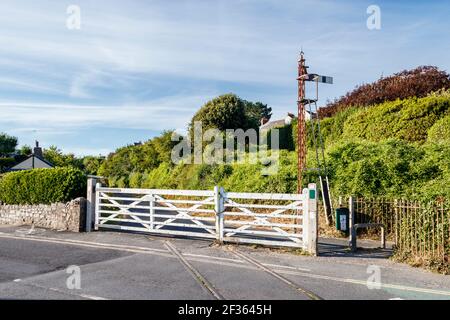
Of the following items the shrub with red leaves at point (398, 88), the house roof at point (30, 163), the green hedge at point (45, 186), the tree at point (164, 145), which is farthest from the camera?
the house roof at point (30, 163)

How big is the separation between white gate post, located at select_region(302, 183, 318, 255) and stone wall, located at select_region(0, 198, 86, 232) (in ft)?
23.4

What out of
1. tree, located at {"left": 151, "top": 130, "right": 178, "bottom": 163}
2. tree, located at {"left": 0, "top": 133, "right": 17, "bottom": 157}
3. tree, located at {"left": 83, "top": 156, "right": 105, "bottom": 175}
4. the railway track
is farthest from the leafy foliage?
tree, located at {"left": 0, "top": 133, "right": 17, "bottom": 157}

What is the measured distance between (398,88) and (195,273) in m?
19.5

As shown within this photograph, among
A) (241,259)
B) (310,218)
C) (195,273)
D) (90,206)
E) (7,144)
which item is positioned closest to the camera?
(195,273)

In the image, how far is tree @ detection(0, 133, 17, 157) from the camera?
6319 centimetres

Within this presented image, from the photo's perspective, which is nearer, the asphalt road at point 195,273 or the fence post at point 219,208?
the asphalt road at point 195,273

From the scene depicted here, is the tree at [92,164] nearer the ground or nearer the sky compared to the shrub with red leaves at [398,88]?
nearer the ground

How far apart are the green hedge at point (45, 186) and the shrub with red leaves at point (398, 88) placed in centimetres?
1434

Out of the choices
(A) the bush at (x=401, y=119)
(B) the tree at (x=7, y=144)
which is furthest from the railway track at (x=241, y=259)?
(B) the tree at (x=7, y=144)

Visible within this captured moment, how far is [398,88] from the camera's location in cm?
2325

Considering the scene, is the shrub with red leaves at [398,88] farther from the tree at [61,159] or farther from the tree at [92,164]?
the tree at [61,159]

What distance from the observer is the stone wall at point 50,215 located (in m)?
13.0

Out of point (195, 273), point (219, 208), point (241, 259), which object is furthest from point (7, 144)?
point (195, 273)

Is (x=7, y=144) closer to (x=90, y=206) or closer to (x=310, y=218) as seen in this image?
(x=90, y=206)
